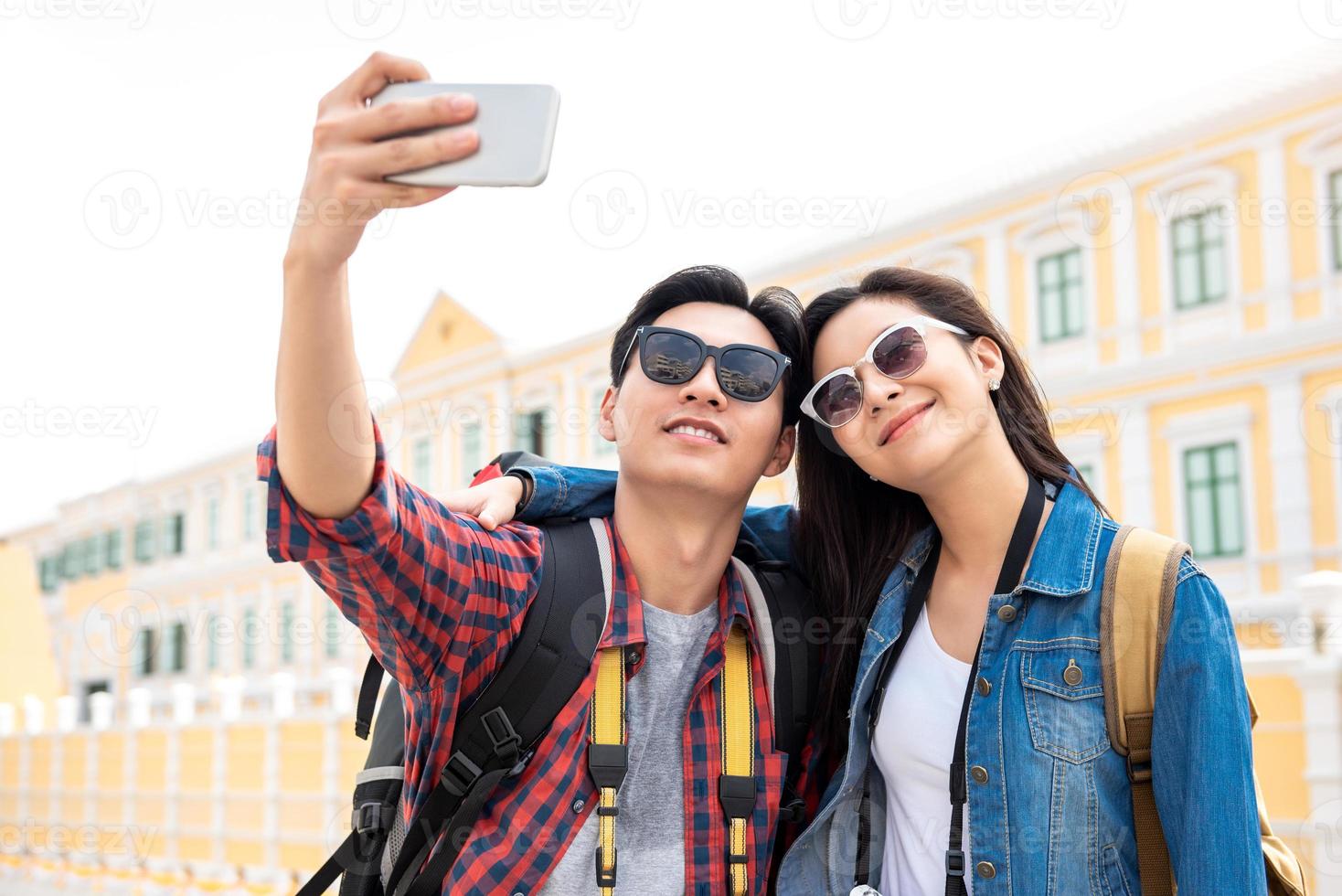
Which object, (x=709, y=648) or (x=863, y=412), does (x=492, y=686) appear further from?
(x=863, y=412)

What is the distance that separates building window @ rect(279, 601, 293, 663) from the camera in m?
28.8

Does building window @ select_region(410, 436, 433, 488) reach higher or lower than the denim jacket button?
higher

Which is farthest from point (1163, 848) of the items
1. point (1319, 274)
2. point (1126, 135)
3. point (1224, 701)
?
point (1126, 135)

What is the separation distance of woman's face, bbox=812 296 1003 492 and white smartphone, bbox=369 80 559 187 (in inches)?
48.4

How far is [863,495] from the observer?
3.00 meters

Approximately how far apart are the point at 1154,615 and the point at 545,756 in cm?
121

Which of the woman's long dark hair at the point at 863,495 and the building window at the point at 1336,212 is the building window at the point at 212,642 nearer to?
the building window at the point at 1336,212

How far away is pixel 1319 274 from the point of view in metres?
13.5

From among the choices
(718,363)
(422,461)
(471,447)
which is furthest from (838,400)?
(422,461)

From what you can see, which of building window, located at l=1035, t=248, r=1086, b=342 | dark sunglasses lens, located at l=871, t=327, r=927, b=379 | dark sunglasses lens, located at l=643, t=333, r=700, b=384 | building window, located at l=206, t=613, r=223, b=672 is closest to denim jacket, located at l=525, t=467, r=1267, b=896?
dark sunglasses lens, located at l=871, t=327, r=927, b=379

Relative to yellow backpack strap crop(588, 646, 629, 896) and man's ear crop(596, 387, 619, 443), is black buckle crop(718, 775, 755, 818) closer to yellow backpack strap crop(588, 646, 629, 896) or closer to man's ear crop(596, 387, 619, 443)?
yellow backpack strap crop(588, 646, 629, 896)

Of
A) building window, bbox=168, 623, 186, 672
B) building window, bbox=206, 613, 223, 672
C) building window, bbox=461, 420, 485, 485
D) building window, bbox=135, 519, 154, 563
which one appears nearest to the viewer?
building window, bbox=461, 420, 485, 485

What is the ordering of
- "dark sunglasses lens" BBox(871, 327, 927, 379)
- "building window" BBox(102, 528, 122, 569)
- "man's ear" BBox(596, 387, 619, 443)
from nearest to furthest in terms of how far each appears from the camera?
"dark sunglasses lens" BBox(871, 327, 927, 379)
"man's ear" BBox(596, 387, 619, 443)
"building window" BBox(102, 528, 122, 569)

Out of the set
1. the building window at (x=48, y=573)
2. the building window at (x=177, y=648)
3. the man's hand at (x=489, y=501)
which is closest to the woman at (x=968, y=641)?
the man's hand at (x=489, y=501)
